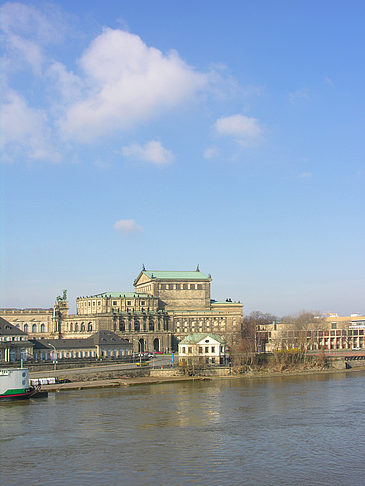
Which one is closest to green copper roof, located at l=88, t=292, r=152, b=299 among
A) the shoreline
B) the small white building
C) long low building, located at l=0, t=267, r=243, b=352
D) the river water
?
long low building, located at l=0, t=267, r=243, b=352

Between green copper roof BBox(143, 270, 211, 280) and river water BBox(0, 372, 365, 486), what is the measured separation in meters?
95.6

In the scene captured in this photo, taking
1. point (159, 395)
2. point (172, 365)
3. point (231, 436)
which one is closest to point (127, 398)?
point (159, 395)

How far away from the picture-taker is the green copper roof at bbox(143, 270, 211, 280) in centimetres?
17938

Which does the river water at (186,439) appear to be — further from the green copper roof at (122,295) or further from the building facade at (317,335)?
the green copper roof at (122,295)

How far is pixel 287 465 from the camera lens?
4547 cm

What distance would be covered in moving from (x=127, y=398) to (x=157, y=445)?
2937cm

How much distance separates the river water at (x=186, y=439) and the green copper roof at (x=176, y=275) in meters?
95.6

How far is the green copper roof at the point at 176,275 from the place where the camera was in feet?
589

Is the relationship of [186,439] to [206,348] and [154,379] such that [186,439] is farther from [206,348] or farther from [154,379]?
[206,348]

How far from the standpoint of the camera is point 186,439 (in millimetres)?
52906

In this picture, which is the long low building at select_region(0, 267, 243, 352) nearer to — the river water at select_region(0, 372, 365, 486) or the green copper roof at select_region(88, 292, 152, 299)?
the green copper roof at select_region(88, 292, 152, 299)

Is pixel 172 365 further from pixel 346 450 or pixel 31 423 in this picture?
pixel 346 450

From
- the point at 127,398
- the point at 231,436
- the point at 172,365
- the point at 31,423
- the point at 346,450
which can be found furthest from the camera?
the point at 172,365

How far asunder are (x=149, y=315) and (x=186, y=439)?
114874 mm
